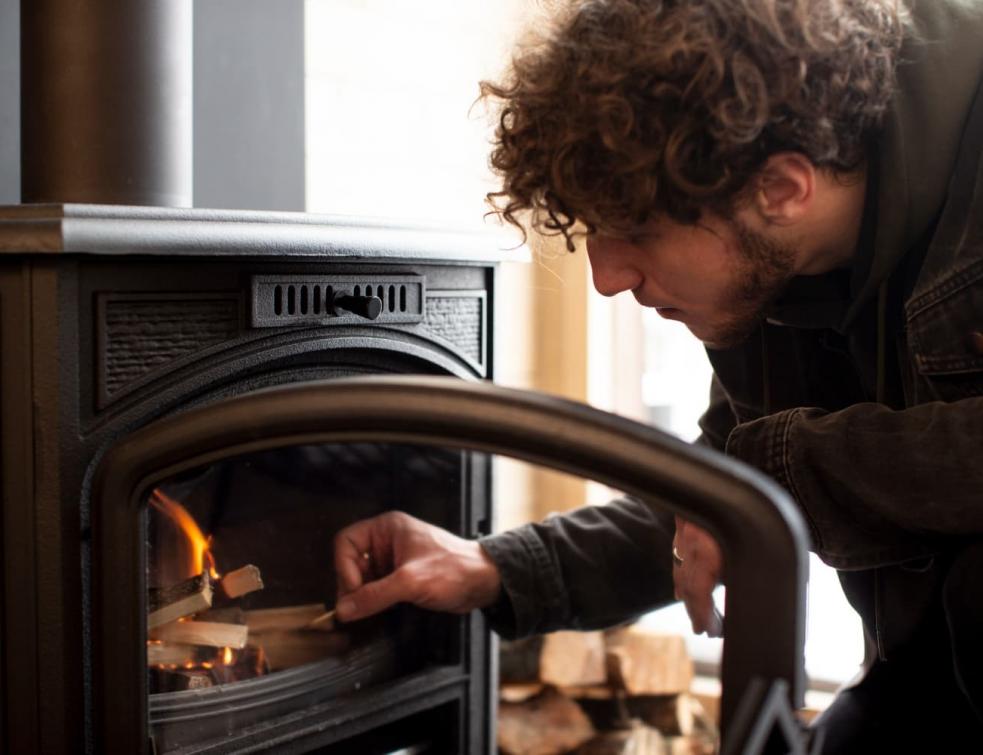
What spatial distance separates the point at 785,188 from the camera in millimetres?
1108

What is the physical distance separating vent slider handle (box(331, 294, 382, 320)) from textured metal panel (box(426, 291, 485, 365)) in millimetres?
126

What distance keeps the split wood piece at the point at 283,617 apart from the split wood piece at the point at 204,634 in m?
0.01

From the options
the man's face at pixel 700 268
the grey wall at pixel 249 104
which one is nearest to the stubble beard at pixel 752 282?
the man's face at pixel 700 268

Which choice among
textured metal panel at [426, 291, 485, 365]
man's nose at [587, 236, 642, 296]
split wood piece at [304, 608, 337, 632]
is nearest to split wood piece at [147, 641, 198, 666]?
split wood piece at [304, 608, 337, 632]

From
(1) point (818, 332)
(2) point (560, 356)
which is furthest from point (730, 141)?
(2) point (560, 356)

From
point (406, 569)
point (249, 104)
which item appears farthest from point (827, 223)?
point (249, 104)

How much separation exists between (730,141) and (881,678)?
0.65m

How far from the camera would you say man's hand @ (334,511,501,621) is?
1309mm

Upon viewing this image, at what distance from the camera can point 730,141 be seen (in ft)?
3.35

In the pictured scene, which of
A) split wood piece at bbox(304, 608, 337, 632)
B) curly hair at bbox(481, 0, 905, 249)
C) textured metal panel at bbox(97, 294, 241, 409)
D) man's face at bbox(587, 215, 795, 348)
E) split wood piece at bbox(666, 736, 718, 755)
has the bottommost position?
split wood piece at bbox(666, 736, 718, 755)

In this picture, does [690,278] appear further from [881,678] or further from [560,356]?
[560,356]

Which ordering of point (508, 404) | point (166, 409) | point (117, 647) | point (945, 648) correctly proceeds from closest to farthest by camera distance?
point (508, 404)
point (117, 647)
point (166, 409)
point (945, 648)

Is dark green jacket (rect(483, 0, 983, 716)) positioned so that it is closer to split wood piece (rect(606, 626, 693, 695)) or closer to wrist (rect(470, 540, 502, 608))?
wrist (rect(470, 540, 502, 608))

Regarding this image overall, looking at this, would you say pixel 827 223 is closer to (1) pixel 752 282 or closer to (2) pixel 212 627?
(1) pixel 752 282
